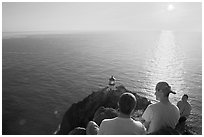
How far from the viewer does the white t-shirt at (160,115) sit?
637 cm

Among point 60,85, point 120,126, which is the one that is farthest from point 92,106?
point 60,85

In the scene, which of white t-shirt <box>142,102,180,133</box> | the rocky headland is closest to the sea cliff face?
the rocky headland

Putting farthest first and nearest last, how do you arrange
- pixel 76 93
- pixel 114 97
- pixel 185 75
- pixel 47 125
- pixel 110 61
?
1. pixel 110 61
2. pixel 185 75
3. pixel 76 93
4. pixel 47 125
5. pixel 114 97

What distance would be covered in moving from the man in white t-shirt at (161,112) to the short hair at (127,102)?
6.69 ft

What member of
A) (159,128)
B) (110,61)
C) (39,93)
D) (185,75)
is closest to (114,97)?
(159,128)

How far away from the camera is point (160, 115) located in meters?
6.35

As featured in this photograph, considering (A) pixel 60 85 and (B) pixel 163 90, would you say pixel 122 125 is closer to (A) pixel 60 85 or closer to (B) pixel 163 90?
(B) pixel 163 90

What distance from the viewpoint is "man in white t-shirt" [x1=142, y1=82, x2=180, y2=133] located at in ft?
20.9

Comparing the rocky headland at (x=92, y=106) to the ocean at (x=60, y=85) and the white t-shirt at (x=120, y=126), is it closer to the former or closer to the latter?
the white t-shirt at (x=120, y=126)

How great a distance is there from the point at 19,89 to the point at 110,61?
148ft

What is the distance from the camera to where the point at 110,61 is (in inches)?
3558

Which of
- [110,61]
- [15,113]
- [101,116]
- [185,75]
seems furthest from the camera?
[110,61]

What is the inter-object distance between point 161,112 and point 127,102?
229 cm

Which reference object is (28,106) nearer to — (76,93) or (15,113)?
(15,113)
